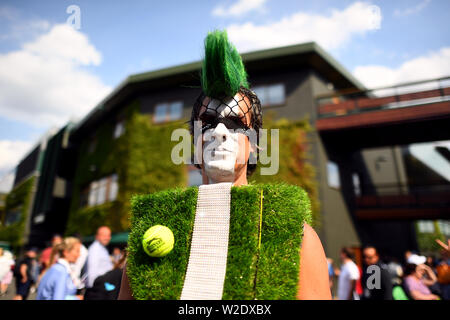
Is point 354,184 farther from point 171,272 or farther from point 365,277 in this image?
point 171,272

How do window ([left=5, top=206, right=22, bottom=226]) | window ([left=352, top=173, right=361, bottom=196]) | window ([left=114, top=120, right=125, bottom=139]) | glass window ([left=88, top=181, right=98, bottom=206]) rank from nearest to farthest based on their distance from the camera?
window ([left=352, top=173, right=361, bottom=196]) < window ([left=114, top=120, right=125, bottom=139]) < glass window ([left=88, top=181, right=98, bottom=206]) < window ([left=5, top=206, right=22, bottom=226])

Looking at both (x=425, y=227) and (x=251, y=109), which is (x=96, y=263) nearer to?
(x=251, y=109)

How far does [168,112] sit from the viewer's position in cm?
1308

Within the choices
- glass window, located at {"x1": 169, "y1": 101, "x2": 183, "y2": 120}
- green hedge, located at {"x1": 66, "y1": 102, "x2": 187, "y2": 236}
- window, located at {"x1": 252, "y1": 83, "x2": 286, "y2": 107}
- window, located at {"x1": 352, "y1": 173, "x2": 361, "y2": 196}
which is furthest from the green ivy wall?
window, located at {"x1": 352, "y1": 173, "x2": 361, "y2": 196}

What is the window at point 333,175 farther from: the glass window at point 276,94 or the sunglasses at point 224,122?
the sunglasses at point 224,122

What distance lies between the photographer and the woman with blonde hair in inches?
123

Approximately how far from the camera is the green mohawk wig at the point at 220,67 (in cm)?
156

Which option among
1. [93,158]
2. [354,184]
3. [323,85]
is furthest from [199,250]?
[93,158]

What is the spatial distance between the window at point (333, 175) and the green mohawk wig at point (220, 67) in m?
10.2

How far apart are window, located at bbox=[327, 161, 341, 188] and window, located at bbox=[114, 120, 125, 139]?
347 inches

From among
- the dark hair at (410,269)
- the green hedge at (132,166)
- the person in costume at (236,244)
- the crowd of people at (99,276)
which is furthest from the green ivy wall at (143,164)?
the person in costume at (236,244)

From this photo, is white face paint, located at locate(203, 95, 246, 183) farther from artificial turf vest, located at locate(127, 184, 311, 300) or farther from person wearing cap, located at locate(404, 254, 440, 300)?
person wearing cap, located at locate(404, 254, 440, 300)

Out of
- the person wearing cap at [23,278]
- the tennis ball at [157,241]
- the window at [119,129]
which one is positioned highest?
the window at [119,129]
